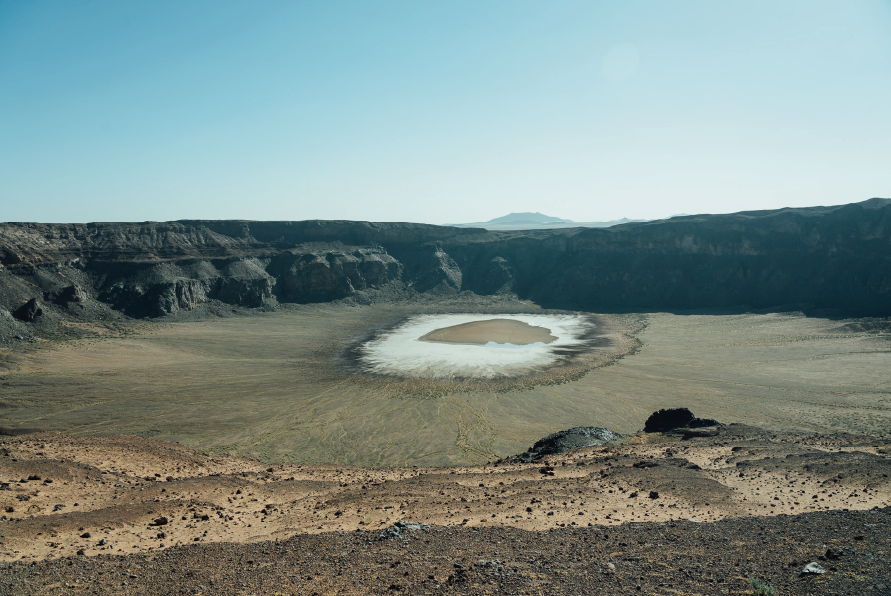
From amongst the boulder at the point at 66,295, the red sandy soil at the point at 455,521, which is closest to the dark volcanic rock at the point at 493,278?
the boulder at the point at 66,295

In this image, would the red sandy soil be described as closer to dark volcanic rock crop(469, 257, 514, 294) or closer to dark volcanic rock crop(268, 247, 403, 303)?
dark volcanic rock crop(268, 247, 403, 303)

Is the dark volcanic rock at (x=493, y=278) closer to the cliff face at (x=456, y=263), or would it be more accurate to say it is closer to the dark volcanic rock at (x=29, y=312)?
the cliff face at (x=456, y=263)

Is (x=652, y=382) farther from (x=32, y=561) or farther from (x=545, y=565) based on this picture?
(x=32, y=561)

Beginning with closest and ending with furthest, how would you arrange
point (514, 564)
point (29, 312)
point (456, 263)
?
1. point (514, 564)
2. point (29, 312)
3. point (456, 263)

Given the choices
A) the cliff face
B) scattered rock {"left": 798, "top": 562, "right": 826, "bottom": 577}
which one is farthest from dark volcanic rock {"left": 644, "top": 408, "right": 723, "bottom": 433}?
the cliff face

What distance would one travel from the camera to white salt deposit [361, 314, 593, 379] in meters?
38.8

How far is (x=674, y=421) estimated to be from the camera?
24.0 meters

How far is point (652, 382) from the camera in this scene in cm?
3528

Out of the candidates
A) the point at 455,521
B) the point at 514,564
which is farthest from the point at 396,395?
the point at 514,564

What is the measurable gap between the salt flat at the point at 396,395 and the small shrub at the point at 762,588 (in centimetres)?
1616

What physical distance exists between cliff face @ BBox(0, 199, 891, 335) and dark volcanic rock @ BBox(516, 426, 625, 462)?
49303mm

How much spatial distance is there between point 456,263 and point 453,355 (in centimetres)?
4599

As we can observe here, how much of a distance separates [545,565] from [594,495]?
213 inches

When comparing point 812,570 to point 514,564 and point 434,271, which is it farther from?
point 434,271
